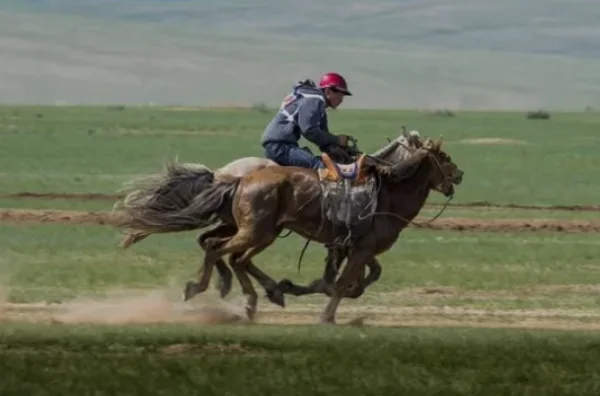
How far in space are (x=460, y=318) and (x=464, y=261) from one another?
234 inches

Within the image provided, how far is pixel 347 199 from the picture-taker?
1470 centimetres

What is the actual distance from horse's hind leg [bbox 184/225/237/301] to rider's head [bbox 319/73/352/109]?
1.41m

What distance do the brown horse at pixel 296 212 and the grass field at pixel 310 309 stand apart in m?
0.50

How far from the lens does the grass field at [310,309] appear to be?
11.3 m

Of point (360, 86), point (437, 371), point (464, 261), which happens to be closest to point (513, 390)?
point (437, 371)

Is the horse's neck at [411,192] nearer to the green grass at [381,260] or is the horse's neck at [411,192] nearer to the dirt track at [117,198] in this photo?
the green grass at [381,260]

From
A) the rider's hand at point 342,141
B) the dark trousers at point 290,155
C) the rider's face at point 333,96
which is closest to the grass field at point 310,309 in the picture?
the dark trousers at point 290,155

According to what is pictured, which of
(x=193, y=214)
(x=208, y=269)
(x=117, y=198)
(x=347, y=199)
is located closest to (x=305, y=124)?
(x=347, y=199)

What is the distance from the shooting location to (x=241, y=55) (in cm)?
14425

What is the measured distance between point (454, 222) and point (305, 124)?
11698mm

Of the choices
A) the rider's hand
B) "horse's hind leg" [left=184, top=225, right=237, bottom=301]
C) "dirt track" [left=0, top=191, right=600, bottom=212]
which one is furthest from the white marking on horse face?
"dirt track" [left=0, top=191, right=600, bottom=212]

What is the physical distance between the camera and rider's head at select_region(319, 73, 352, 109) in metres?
15.1

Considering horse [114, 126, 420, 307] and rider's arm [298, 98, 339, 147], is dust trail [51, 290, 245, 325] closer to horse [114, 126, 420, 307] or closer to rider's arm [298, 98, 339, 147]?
horse [114, 126, 420, 307]

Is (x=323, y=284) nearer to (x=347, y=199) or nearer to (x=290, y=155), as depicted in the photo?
(x=347, y=199)
